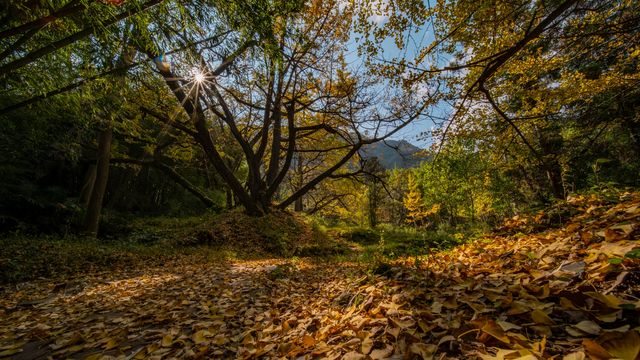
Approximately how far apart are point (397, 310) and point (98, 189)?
33.7 feet

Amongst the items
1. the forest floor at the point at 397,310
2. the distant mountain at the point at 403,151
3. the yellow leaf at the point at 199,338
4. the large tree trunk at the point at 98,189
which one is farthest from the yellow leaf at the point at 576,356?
the large tree trunk at the point at 98,189

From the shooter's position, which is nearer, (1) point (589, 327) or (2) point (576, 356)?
(2) point (576, 356)

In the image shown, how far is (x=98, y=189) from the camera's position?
910cm

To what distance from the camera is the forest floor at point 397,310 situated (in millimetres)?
1449

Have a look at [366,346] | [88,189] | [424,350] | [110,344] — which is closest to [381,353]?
[366,346]

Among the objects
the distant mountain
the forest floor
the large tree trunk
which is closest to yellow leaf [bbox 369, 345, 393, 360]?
the forest floor

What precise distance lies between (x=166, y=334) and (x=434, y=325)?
2.25 metres

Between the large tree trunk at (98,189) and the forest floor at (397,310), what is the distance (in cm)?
521

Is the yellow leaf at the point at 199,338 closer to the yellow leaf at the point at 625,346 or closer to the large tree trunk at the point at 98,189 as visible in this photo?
the yellow leaf at the point at 625,346

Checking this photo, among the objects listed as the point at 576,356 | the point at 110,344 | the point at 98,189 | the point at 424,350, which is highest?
the point at 98,189

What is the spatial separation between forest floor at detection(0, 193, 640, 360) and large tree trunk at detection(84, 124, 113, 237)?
5.21m

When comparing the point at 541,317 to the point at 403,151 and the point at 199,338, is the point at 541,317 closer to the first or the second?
the point at 199,338

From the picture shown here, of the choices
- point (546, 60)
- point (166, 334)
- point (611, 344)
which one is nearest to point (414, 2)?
point (546, 60)

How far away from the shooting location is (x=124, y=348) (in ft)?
7.88
